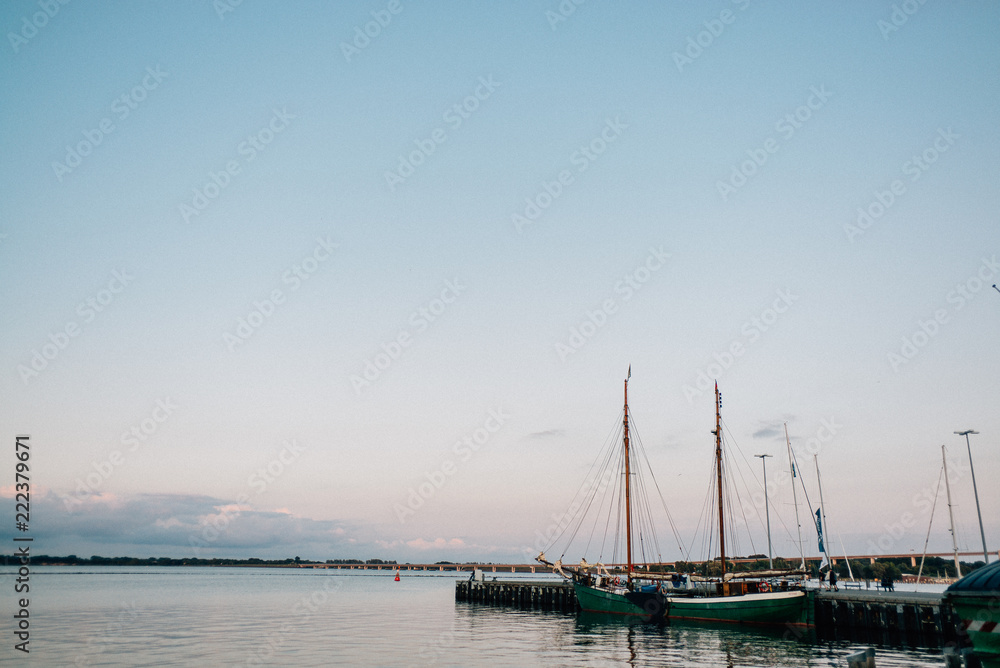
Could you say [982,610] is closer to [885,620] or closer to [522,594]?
[885,620]

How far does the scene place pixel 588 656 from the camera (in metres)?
41.7

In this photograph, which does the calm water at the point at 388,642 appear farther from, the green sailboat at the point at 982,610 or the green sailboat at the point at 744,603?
the green sailboat at the point at 982,610

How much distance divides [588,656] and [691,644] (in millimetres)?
9041

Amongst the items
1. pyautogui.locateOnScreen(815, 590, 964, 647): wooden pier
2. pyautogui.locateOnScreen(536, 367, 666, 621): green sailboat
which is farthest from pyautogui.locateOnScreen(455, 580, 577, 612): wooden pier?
pyautogui.locateOnScreen(815, 590, 964, 647): wooden pier

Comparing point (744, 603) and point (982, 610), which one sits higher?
point (982, 610)

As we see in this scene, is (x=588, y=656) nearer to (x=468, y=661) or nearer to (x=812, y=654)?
(x=468, y=661)

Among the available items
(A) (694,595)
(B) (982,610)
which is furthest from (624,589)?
(B) (982,610)

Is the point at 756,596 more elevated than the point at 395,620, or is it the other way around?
the point at 756,596

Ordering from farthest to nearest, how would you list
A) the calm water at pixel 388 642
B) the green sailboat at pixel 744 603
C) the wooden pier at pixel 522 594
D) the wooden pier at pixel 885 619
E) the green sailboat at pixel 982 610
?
the wooden pier at pixel 522 594 → the green sailboat at pixel 744 603 → the wooden pier at pixel 885 619 → the calm water at pixel 388 642 → the green sailboat at pixel 982 610

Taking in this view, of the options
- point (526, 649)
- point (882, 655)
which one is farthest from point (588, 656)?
point (882, 655)

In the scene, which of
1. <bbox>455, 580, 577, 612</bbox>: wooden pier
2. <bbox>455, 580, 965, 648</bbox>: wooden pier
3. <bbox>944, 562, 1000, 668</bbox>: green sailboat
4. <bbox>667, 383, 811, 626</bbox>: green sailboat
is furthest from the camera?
<bbox>455, 580, 577, 612</bbox>: wooden pier

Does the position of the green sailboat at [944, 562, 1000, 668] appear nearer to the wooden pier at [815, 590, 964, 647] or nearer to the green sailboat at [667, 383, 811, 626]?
the wooden pier at [815, 590, 964, 647]

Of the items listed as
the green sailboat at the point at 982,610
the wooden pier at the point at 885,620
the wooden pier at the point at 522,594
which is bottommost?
the wooden pier at the point at 522,594

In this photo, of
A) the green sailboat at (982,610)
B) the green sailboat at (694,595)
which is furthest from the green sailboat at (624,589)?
the green sailboat at (982,610)
